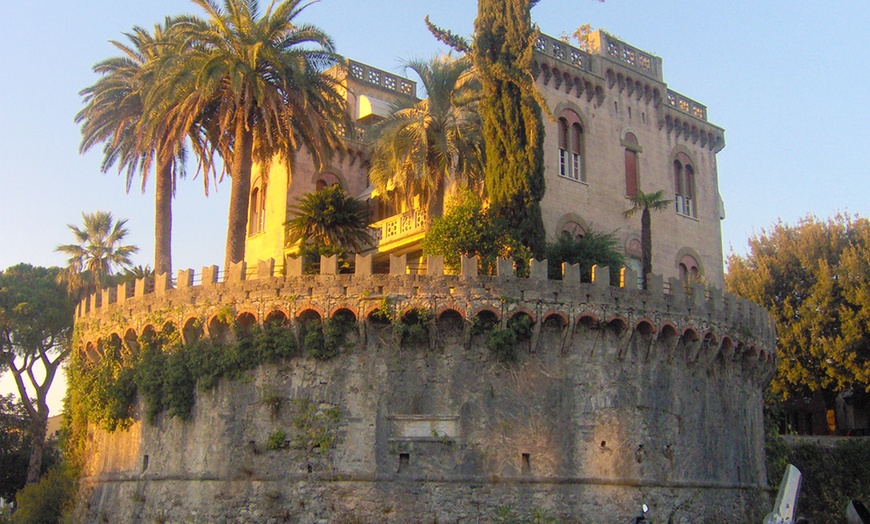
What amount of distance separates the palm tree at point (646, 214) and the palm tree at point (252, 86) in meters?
10.8

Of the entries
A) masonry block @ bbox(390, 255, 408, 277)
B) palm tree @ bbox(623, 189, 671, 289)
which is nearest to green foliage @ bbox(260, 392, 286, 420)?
masonry block @ bbox(390, 255, 408, 277)

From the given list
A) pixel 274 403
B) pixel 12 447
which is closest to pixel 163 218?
pixel 274 403

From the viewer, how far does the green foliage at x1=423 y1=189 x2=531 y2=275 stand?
29.2m

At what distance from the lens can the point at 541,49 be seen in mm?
34969

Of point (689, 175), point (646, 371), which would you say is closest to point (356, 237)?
point (646, 371)

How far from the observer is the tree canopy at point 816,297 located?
42.5 metres

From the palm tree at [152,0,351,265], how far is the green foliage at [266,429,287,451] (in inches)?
273

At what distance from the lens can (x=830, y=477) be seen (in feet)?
125

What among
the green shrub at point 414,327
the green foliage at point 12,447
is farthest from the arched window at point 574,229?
the green foliage at point 12,447

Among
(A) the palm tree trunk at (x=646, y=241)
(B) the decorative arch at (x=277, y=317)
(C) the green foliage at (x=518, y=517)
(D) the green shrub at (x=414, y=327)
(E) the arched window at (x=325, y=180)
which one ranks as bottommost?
(C) the green foliage at (x=518, y=517)

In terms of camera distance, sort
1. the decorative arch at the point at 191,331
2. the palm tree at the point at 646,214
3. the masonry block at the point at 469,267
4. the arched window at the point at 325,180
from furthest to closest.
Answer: the arched window at the point at 325,180 < the palm tree at the point at 646,214 < the decorative arch at the point at 191,331 < the masonry block at the point at 469,267

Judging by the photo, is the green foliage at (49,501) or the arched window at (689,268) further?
the arched window at (689,268)

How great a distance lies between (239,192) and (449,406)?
35.2ft

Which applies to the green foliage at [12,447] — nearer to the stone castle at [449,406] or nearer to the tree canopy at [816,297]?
the stone castle at [449,406]
